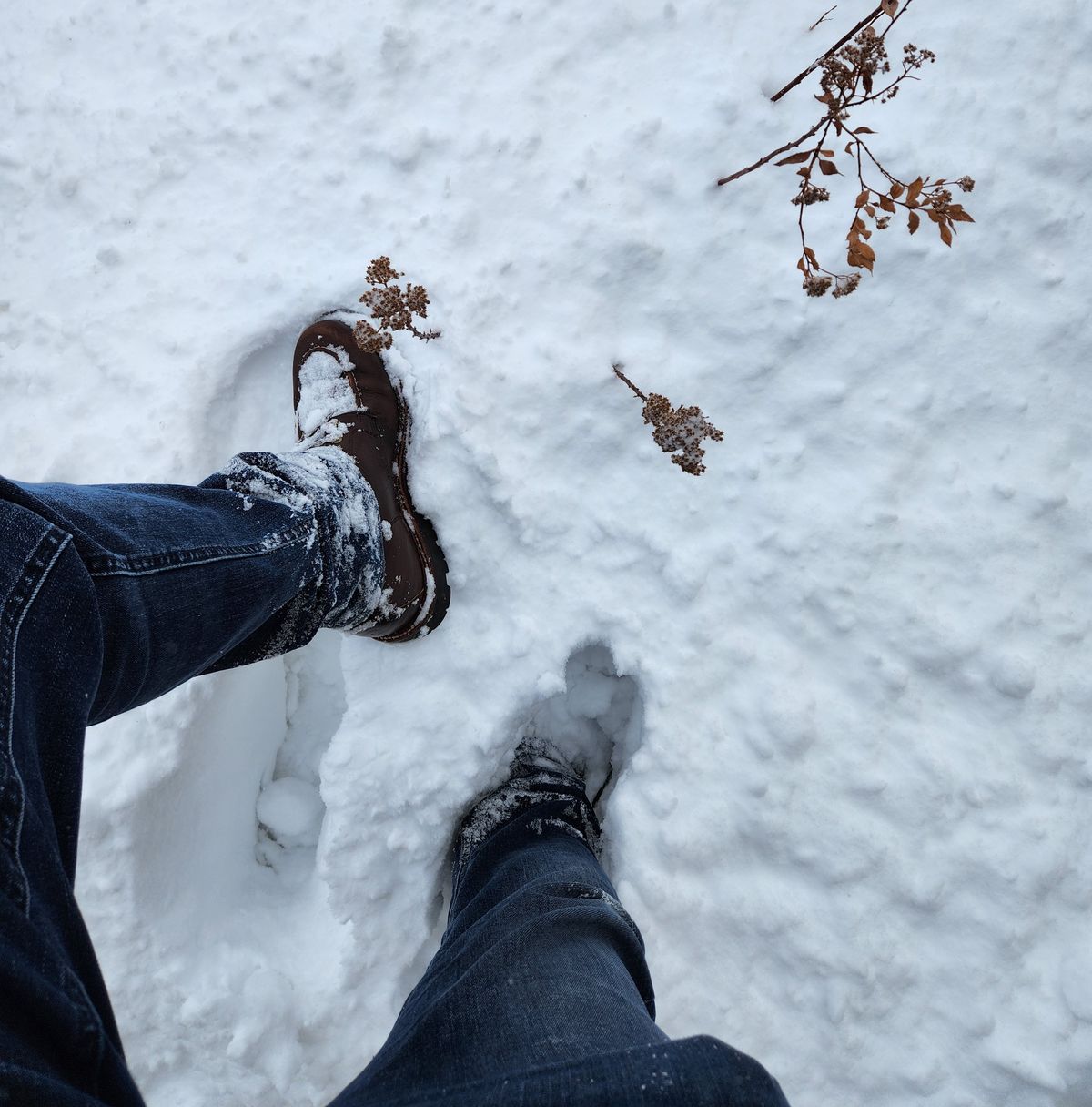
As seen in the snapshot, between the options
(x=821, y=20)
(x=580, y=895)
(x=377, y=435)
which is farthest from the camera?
(x=377, y=435)

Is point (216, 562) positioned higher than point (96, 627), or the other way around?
point (216, 562)

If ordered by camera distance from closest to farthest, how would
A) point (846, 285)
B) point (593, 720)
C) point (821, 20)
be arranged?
point (846, 285)
point (821, 20)
point (593, 720)

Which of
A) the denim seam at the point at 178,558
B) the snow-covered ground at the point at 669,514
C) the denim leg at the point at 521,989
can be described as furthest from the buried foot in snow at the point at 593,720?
the denim seam at the point at 178,558

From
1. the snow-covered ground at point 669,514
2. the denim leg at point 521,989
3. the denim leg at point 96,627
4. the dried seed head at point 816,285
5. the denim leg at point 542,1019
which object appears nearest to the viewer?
the denim leg at point 96,627

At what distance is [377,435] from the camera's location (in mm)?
1815

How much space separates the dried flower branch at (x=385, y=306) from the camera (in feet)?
5.55

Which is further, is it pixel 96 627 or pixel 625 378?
pixel 625 378

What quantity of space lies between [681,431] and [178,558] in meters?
0.97

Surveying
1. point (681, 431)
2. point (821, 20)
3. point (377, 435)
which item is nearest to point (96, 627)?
point (377, 435)

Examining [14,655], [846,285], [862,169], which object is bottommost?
[14,655]

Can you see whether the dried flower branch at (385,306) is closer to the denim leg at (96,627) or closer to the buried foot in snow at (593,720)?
the denim leg at (96,627)

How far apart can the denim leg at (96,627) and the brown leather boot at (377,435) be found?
12 centimetres

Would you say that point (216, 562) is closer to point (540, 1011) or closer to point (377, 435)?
point (377, 435)

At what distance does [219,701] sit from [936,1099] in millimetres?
1836
